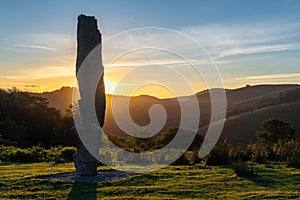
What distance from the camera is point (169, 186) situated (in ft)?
35.4

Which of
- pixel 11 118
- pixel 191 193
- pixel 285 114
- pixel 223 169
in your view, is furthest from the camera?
pixel 285 114

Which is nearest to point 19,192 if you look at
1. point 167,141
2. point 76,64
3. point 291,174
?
point 76,64

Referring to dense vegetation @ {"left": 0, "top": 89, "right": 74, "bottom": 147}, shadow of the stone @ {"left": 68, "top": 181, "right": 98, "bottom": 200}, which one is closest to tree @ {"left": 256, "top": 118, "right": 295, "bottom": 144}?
dense vegetation @ {"left": 0, "top": 89, "right": 74, "bottom": 147}

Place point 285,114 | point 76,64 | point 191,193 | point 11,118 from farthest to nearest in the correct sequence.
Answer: point 285,114 < point 11,118 < point 76,64 < point 191,193

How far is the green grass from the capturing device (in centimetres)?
971

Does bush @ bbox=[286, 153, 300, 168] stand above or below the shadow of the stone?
above

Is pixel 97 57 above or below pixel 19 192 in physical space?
above

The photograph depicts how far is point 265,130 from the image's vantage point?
3841 centimetres

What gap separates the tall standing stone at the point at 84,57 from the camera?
12.1m

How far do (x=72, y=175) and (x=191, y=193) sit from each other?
13.8ft

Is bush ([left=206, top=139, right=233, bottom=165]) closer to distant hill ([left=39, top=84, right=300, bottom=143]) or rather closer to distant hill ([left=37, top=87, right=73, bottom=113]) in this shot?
distant hill ([left=39, top=84, right=300, bottom=143])

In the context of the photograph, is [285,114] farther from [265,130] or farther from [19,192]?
[19,192]

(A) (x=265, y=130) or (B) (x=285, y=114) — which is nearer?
(A) (x=265, y=130)

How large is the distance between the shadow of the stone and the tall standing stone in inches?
36.1
